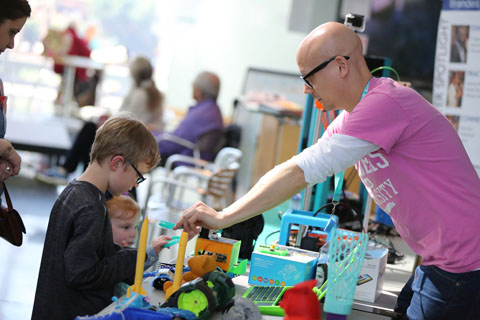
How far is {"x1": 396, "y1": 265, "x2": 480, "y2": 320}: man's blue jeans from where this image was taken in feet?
5.96

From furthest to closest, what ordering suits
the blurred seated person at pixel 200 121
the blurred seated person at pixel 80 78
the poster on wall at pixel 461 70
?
the blurred seated person at pixel 80 78 < the blurred seated person at pixel 200 121 < the poster on wall at pixel 461 70

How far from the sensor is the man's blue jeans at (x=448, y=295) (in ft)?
5.96

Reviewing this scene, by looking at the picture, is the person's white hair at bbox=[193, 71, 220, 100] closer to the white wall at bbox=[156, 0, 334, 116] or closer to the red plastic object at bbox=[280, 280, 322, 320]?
the white wall at bbox=[156, 0, 334, 116]

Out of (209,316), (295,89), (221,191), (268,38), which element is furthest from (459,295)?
(268,38)

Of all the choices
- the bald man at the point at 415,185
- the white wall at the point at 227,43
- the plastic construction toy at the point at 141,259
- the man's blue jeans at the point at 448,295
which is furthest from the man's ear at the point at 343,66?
the white wall at the point at 227,43

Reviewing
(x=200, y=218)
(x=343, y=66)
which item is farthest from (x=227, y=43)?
(x=200, y=218)

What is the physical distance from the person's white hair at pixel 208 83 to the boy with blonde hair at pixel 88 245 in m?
4.59

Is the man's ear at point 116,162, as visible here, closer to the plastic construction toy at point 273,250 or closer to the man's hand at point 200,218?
the man's hand at point 200,218

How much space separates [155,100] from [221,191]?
213 centimetres

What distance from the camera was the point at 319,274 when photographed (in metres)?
2.06

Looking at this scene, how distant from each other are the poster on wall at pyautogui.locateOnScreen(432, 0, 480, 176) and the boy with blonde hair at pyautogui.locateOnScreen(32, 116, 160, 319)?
244cm

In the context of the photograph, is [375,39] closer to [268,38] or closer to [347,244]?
[268,38]

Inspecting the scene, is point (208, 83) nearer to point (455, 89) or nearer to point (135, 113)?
point (135, 113)

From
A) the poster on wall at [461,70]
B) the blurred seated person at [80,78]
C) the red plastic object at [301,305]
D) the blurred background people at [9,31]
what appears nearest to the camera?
the red plastic object at [301,305]
